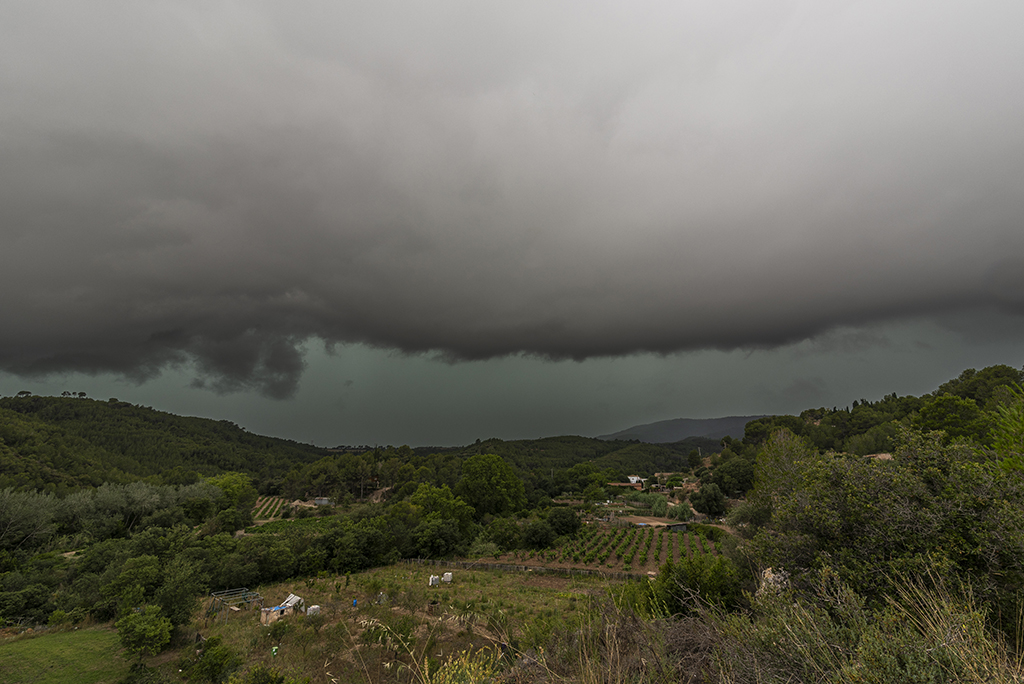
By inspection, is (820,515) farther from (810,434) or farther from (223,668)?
(810,434)

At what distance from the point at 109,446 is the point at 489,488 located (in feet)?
260

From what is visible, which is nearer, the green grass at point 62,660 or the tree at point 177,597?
the green grass at point 62,660

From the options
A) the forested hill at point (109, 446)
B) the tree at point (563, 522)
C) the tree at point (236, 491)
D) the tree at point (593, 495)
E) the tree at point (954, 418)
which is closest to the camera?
the tree at point (954, 418)

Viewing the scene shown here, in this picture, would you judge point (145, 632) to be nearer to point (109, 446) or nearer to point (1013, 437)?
point (1013, 437)

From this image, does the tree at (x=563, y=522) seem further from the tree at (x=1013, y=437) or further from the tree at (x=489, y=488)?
the tree at (x=1013, y=437)

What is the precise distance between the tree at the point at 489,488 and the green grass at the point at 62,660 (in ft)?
99.9

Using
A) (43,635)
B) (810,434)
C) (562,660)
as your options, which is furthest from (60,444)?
(810,434)

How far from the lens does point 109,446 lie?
70375mm

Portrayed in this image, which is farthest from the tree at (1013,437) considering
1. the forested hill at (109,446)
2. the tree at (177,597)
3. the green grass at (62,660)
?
the forested hill at (109,446)

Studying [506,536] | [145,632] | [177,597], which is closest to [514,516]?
[506,536]

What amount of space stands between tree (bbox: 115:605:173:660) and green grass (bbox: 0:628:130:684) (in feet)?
2.14

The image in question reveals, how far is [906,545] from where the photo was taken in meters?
7.11

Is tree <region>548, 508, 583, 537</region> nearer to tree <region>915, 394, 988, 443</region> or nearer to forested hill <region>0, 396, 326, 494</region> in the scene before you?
tree <region>915, 394, 988, 443</region>

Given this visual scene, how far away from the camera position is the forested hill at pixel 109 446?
134 ft
